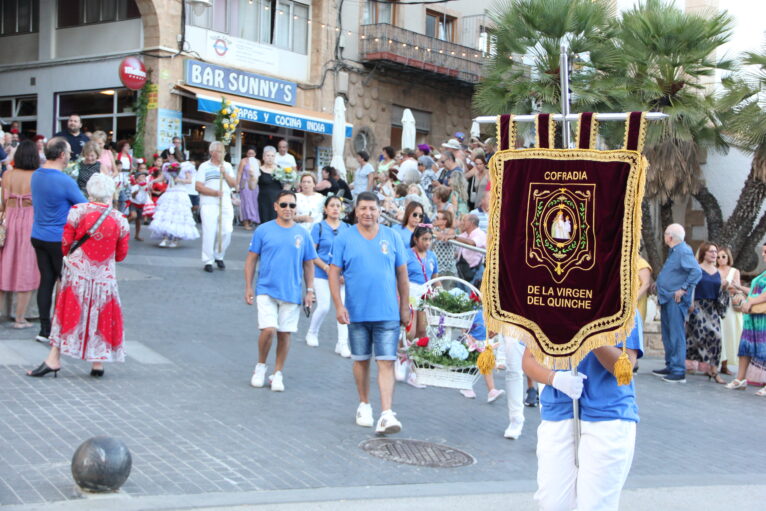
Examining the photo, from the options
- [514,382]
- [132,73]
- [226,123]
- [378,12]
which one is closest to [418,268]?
[514,382]

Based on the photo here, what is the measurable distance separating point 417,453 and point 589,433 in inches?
120

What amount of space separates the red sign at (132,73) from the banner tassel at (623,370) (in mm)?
22540

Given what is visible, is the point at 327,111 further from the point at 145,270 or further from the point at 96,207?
the point at 96,207

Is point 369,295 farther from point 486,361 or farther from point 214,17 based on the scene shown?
point 214,17

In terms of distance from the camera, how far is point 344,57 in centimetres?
3102

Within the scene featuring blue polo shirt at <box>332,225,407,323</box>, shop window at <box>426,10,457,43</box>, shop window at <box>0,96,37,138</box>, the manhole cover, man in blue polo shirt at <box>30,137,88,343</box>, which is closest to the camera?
the manhole cover

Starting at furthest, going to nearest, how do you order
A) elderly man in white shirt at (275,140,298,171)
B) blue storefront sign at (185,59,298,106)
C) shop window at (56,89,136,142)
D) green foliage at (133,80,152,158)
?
shop window at (56,89,136,142) → blue storefront sign at (185,59,298,106) → green foliage at (133,80,152,158) → elderly man in white shirt at (275,140,298,171)

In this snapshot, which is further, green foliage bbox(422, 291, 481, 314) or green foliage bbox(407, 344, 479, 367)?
green foliage bbox(422, 291, 481, 314)

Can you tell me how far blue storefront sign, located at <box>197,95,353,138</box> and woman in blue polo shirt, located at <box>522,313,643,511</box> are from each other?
21985 millimetres

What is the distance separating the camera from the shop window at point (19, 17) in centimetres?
2841

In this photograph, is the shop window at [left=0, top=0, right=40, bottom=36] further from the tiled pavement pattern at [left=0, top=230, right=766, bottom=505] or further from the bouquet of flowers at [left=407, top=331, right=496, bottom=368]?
the bouquet of flowers at [left=407, top=331, right=496, bottom=368]

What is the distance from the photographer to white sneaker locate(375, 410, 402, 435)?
7508 mm

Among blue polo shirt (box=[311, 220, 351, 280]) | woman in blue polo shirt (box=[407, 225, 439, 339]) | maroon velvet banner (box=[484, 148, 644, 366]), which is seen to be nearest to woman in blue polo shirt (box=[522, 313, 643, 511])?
maroon velvet banner (box=[484, 148, 644, 366])

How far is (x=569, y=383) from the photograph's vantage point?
4328 mm
